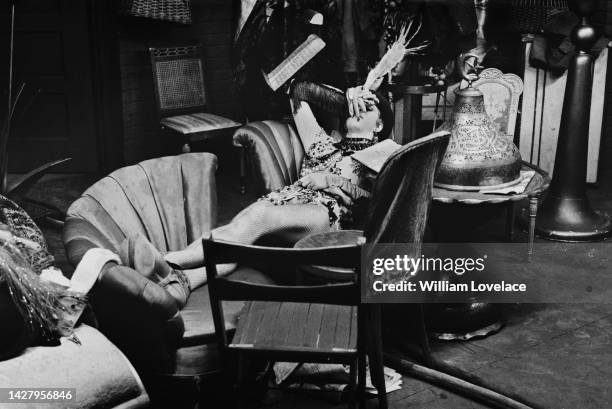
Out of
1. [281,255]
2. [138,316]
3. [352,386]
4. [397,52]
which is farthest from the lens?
[397,52]

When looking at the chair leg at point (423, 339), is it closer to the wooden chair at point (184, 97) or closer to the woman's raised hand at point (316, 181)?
the woman's raised hand at point (316, 181)

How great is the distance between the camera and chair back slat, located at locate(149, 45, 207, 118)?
5.74m

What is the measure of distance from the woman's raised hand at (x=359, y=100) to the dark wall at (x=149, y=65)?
172 cm

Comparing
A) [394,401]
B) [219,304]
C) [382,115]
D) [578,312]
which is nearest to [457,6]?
[382,115]

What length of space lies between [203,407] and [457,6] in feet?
9.07

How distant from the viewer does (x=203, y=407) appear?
2928mm

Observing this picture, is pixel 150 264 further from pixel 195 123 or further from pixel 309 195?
pixel 195 123

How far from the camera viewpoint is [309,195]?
3965mm

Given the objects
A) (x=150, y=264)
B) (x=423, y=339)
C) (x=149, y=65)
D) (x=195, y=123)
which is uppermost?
(x=149, y=65)

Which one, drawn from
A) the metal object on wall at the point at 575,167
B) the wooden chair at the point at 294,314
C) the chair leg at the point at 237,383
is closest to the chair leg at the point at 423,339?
the wooden chair at the point at 294,314

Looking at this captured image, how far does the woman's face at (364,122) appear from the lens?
4.20 metres

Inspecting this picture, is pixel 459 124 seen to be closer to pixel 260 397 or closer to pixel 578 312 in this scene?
pixel 578 312

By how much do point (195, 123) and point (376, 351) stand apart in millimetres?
3051

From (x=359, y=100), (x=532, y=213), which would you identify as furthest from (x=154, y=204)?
(x=532, y=213)
